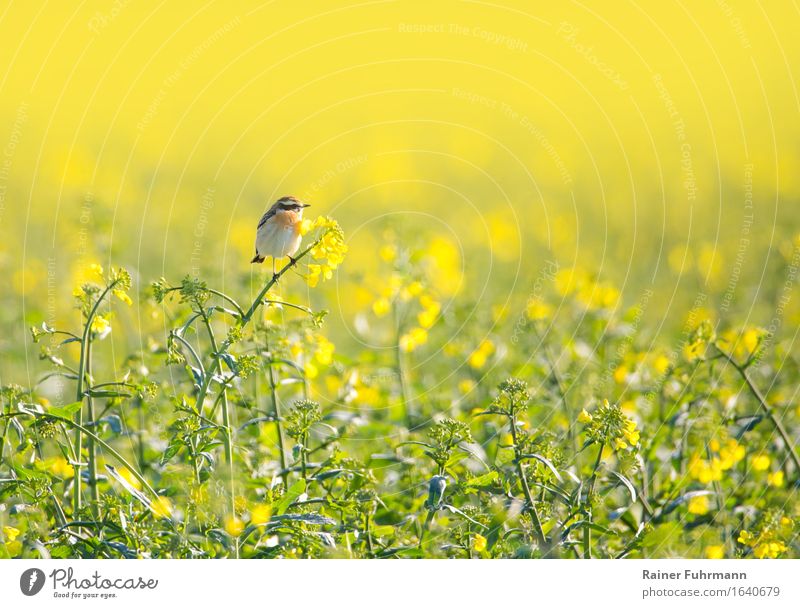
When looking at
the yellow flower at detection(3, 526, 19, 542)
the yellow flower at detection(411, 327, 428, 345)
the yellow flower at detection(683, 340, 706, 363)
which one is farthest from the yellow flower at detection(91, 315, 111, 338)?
the yellow flower at detection(683, 340, 706, 363)

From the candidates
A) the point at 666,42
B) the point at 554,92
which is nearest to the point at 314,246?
the point at 666,42

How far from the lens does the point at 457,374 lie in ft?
17.1

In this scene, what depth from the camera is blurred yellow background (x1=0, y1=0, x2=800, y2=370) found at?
5453 mm

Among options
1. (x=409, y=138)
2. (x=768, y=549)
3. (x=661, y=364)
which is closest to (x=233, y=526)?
(x=768, y=549)

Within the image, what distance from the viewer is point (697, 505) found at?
12.8ft

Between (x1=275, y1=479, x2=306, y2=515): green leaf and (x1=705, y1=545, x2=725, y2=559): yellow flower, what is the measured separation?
5.55 feet

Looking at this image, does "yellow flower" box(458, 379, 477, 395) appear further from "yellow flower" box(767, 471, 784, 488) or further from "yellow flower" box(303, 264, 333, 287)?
"yellow flower" box(303, 264, 333, 287)

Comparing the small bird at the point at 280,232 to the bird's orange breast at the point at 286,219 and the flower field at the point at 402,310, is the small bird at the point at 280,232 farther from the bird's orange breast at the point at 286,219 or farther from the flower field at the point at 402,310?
the flower field at the point at 402,310

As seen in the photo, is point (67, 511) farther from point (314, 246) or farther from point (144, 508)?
point (314, 246)

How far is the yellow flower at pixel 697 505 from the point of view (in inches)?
153

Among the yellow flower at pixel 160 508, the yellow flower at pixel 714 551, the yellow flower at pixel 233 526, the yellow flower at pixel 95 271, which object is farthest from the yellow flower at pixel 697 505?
the yellow flower at pixel 95 271

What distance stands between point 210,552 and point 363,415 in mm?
1329

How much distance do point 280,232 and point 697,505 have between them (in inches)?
79.8
